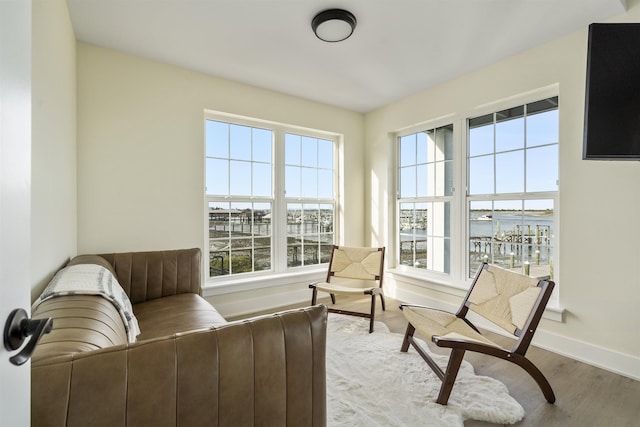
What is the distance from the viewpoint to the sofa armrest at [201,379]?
717mm

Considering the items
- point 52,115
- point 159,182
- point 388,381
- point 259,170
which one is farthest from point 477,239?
point 52,115

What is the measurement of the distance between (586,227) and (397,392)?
1936 mm

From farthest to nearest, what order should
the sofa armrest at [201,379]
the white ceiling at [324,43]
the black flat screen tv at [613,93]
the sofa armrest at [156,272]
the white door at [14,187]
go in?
the sofa armrest at [156,272] → the white ceiling at [324,43] → the black flat screen tv at [613,93] → the sofa armrest at [201,379] → the white door at [14,187]

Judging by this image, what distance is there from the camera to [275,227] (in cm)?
365

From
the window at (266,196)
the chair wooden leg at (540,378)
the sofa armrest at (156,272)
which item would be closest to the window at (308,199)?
the window at (266,196)

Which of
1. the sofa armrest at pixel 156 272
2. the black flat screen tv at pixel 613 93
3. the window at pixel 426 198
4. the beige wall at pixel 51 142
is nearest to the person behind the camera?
the beige wall at pixel 51 142

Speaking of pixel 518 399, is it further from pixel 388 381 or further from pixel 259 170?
pixel 259 170

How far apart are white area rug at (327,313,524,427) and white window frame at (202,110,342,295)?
122 centimetres

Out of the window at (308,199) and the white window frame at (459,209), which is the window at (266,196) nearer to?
the window at (308,199)

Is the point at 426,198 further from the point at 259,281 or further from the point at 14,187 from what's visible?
the point at 14,187

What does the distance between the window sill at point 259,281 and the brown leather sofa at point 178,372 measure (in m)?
1.81

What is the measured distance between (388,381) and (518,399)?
0.78m

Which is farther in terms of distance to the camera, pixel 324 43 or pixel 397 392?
pixel 324 43

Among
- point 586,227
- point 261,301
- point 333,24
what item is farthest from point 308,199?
point 586,227
